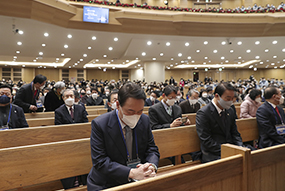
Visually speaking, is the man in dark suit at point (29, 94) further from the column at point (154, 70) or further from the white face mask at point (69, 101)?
the column at point (154, 70)

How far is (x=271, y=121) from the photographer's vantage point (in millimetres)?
3277

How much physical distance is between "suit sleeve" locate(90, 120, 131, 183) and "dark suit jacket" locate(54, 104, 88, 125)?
7.37ft

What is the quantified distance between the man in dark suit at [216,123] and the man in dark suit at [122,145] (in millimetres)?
1183

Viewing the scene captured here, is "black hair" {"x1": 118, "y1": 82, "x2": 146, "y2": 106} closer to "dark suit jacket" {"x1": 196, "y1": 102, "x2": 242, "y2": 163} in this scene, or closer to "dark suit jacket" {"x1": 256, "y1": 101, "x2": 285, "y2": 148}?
"dark suit jacket" {"x1": 196, "y1": 102, "x2": 242, "y2": 163}

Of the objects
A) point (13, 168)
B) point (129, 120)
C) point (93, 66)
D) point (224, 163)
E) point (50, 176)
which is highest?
point (93, 66)

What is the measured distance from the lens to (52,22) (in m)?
11.0

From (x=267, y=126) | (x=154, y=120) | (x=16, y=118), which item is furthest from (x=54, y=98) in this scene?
(x=267, y=126)

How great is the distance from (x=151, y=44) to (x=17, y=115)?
13515 millimetres

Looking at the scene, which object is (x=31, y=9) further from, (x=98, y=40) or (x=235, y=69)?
(x=235, y=69)

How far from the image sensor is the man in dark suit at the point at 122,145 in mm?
1601

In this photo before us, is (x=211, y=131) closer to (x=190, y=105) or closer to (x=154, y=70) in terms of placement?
(x=190, y=105)

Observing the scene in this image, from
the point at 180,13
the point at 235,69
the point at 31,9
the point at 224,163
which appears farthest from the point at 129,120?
the point at 235,69

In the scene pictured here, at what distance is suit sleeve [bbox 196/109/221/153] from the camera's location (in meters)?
2.69

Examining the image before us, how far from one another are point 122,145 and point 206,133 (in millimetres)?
1497
